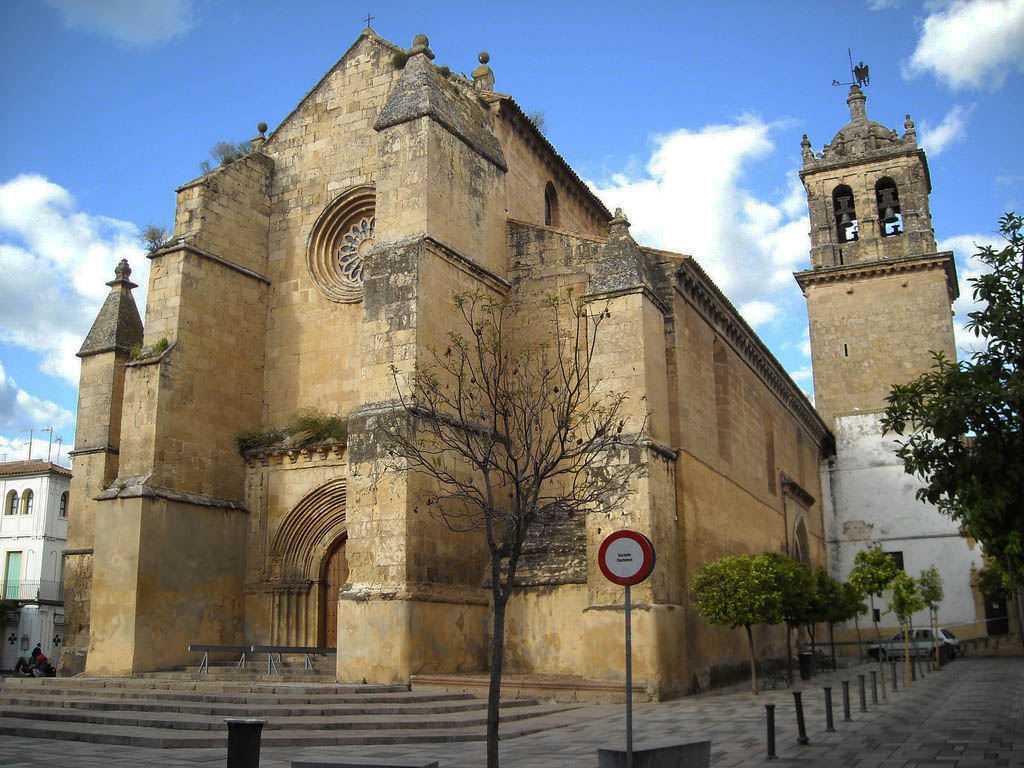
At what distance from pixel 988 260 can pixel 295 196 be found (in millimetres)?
15083

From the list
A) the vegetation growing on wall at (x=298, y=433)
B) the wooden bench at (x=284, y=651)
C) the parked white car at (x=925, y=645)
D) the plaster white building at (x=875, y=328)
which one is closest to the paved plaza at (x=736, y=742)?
the wooden bench at (x=284, y=651)

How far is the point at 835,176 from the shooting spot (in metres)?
37.5

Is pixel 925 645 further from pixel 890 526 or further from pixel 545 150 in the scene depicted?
pixel 545 150

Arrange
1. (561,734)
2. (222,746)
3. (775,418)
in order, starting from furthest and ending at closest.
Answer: (775,418), (561,734), (222,746)

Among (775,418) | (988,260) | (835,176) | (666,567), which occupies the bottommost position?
(666,567)

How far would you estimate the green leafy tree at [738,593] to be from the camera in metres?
16.0

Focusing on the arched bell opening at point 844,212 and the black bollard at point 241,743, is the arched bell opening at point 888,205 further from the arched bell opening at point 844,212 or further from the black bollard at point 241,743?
the black bollard at point 241,743

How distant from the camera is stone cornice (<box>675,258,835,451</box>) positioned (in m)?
19.8

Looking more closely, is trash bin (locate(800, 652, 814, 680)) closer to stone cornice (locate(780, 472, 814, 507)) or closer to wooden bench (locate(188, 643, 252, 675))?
stone cornice (locate(780, 472, 814, 507))

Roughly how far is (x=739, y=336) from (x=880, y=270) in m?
14.4

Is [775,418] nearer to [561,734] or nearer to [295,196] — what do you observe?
[295,196]

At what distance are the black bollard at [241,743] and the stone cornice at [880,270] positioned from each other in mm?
32924

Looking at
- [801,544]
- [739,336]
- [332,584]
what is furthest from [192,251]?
[801,544]

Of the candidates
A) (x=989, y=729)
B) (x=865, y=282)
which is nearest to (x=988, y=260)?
(x=989, y=729)
